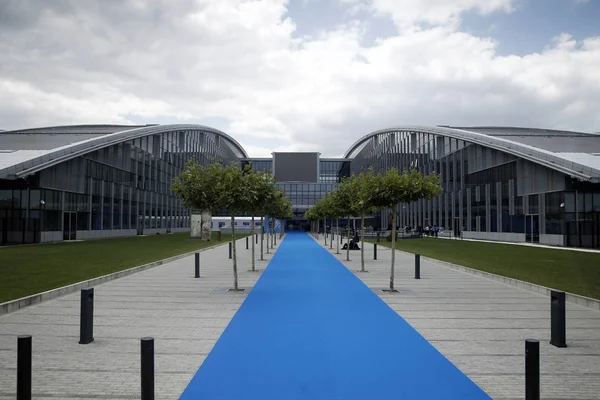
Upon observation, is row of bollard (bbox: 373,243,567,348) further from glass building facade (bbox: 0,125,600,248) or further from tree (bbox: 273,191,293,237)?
tree (bbox: 273,191,293,237)

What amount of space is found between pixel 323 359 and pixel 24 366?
407 centimetres

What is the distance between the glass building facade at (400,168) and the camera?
38.8 metres

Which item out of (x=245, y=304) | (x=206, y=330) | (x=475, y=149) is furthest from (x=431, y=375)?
(x=475, y=149)

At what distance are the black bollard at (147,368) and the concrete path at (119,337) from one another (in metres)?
0.95

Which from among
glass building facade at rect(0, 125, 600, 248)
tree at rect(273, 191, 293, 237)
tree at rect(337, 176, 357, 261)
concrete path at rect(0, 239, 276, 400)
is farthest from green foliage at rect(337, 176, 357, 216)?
concrete path at rect(0, 239, 276, 400)

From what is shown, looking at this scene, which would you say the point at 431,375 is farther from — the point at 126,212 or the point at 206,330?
the point at 126,212

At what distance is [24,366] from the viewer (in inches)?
202

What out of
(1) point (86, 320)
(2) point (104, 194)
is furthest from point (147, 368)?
(2) point (104, 194)

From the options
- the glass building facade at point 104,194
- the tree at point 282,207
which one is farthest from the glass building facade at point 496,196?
the glass building facade at point 104,194

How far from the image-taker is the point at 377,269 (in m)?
22.2

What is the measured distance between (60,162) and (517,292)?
1501 inches

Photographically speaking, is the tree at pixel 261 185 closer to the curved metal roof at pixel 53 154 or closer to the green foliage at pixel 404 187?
the green foliage at pixel 404 187

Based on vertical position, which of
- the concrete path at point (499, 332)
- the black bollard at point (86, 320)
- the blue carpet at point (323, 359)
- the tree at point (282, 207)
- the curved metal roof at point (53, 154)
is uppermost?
the curved metal roof at point (53, 154)

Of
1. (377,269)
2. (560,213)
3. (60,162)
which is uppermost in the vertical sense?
(60,162)
